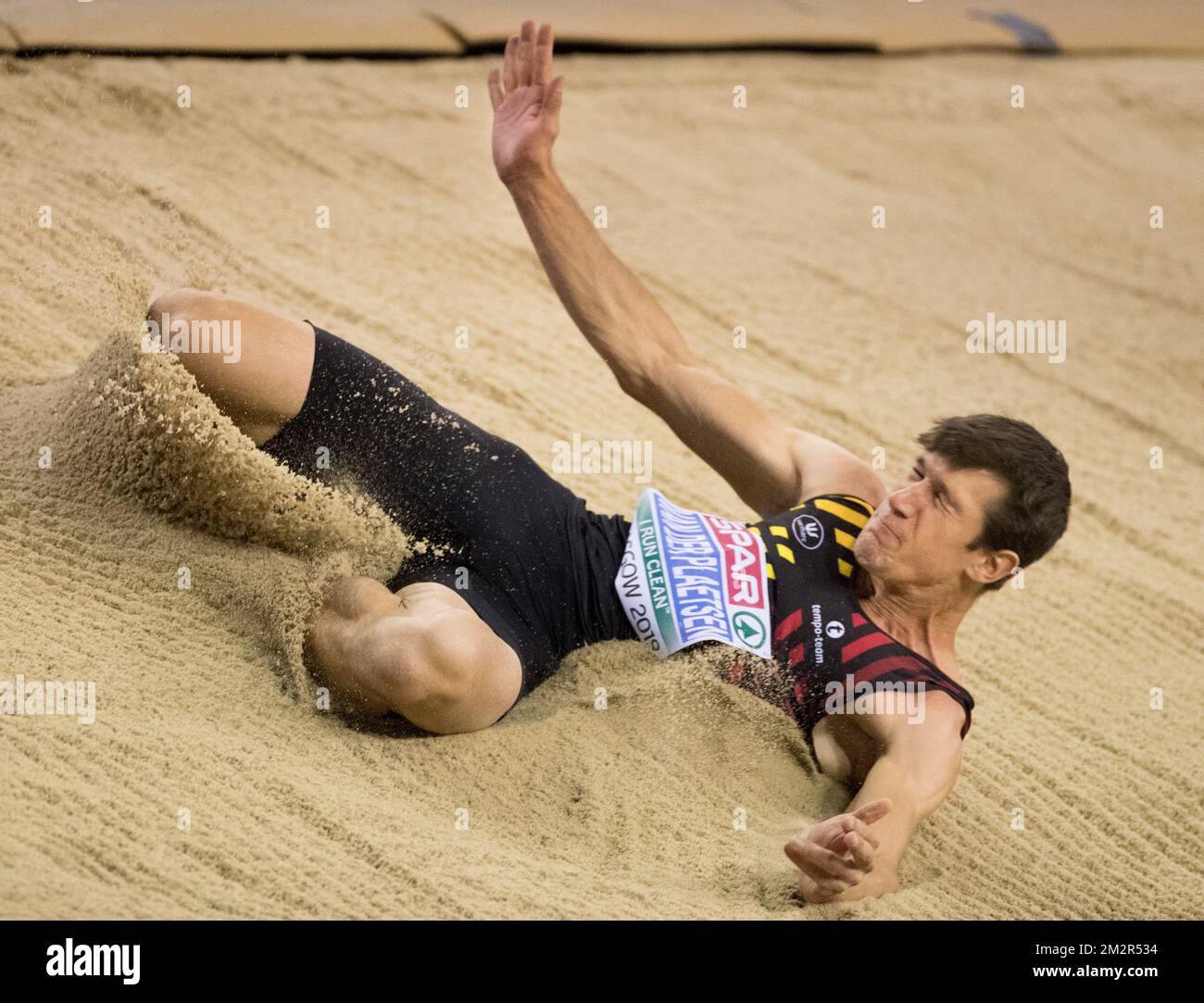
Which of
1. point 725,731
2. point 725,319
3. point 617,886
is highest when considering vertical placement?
point 725,319

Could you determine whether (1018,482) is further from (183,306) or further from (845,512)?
(183,306)

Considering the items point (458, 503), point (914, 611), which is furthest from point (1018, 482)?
point (458, 503)

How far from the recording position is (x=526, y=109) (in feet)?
9.00

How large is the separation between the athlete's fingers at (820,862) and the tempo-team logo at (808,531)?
2.15 ft

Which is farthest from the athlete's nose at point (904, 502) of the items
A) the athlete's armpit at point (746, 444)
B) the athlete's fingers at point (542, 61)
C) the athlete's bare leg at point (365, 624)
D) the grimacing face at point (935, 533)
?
the athlete's fingers at point (542, 61)

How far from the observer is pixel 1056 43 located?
7008 millimetres

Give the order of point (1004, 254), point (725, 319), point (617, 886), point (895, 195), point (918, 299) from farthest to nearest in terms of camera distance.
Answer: point (895, 195)
point (1004, 254)
point (918, 299)
point (725, 319)
point (617, 886)

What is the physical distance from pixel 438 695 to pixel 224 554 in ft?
2.05

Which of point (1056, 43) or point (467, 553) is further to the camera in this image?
point (1056, 43)

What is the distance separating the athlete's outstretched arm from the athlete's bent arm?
0.57 metres

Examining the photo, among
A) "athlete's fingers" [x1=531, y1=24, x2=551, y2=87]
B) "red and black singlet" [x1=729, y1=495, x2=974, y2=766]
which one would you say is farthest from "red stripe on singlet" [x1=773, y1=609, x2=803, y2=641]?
"athlete's fingers" [x1=531, y1=24, x2=551, y2=87]

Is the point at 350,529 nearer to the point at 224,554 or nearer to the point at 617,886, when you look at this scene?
the point at 224,554

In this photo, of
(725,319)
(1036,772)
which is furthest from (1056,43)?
(1036,772)

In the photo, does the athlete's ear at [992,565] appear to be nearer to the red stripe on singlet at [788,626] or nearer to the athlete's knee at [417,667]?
the red stripe on singlet at [788,626]
